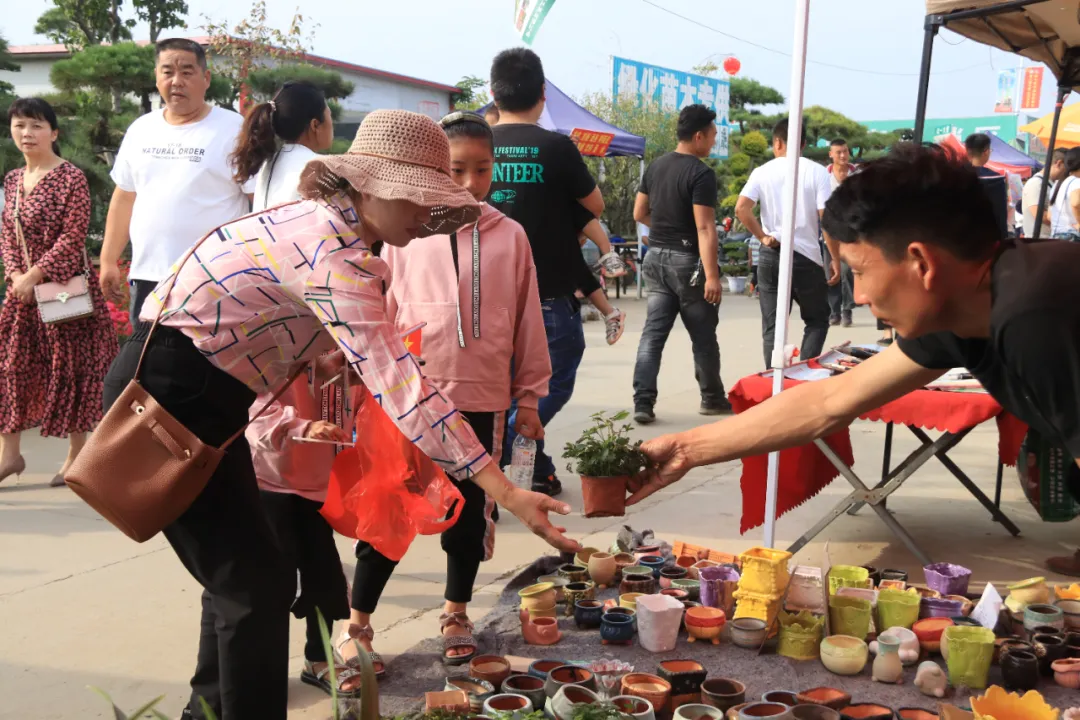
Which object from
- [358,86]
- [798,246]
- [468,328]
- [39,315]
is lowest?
[39,315]

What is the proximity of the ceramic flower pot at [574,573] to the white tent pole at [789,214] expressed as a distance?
73cm

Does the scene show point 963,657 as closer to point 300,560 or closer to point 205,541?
point 300,560

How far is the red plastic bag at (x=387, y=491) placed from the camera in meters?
2.73

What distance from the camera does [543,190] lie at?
4582mm

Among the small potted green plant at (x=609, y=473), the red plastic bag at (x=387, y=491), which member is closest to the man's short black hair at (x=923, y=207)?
the small potted green plant at (x=609, y=473)

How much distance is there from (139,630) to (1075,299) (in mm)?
3055

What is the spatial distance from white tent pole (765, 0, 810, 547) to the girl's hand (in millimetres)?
1819

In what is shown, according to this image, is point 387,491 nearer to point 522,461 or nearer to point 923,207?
point 522,461

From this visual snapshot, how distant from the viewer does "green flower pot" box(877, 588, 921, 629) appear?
10.8 ft

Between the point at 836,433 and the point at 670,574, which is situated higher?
the point at 836,433

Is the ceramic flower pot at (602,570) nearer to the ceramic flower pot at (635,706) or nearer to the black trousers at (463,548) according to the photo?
the black trousers at (463,548)

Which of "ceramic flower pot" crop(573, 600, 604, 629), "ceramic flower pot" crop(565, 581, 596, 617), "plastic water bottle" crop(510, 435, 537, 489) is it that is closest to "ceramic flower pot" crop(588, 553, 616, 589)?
"ceramic flower pot" crop(565, 581, 596, 617)

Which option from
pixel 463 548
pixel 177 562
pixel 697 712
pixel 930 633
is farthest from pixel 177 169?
pixel 930 633

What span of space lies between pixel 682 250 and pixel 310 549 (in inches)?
169
